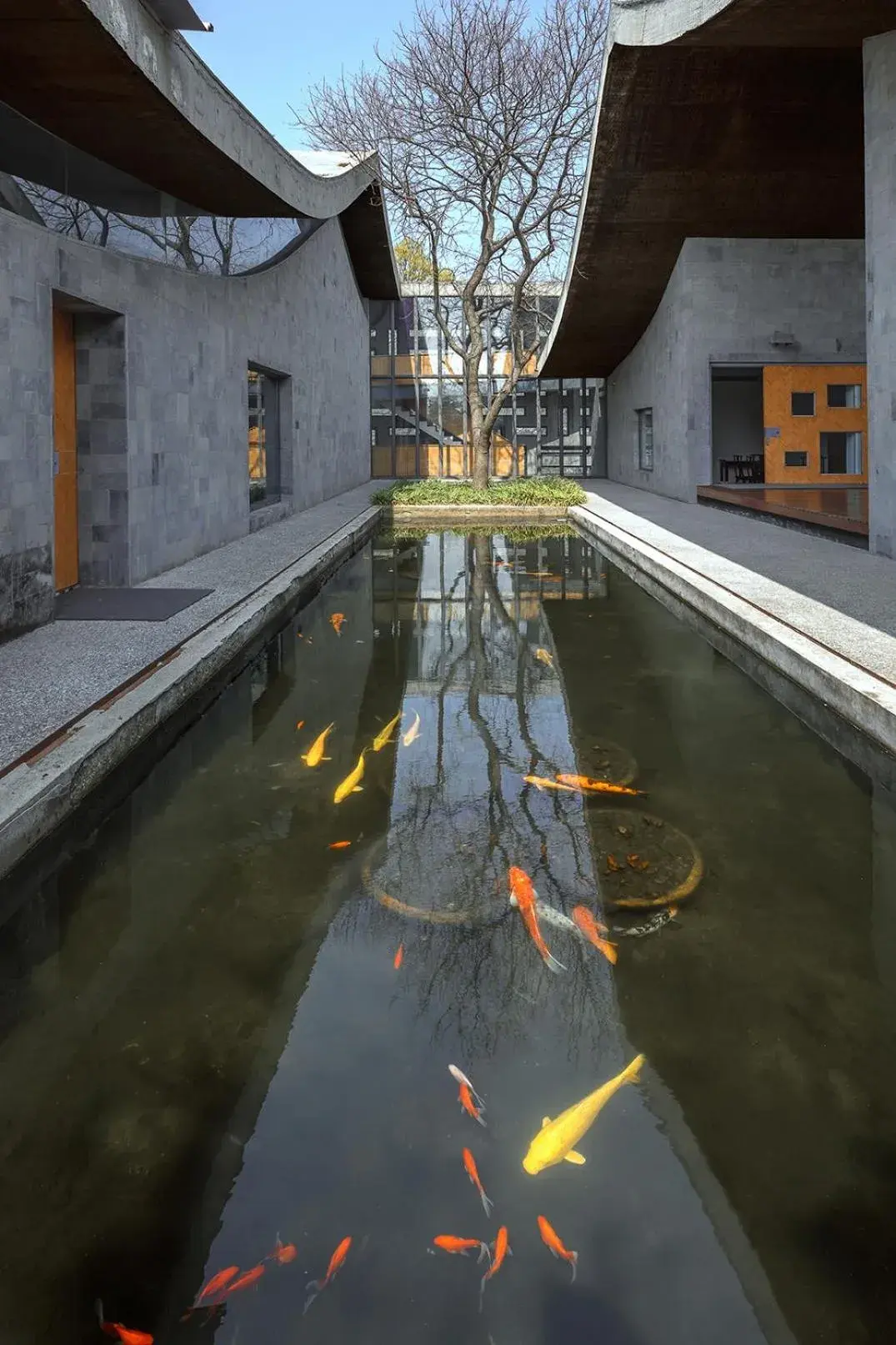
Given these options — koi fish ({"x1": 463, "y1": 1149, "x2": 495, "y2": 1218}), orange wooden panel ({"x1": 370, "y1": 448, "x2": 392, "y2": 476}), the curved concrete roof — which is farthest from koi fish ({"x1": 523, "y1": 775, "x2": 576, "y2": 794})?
orange wooden panel ({"x1": 370, "y1": 448, "x2": 392, "y2": 476})

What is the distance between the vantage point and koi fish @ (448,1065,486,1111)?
2620mm

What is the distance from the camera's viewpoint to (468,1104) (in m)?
2.62

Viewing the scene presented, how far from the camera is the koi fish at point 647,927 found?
3477 millimetres

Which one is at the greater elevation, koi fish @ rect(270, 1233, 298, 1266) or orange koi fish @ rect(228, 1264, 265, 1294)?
koi fish @ rect(270, 1233, 298, 1266)

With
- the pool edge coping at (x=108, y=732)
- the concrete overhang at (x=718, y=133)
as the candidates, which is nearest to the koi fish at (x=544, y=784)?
the pool edge coping at (x=108, y=732)

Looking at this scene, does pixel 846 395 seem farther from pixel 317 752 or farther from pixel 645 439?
pixel 317 752

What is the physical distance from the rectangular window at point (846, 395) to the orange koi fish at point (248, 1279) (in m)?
20.9

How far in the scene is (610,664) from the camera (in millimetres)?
7562

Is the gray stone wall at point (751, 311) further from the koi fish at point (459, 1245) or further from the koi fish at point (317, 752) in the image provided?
the koi fish at point (459, 1245)

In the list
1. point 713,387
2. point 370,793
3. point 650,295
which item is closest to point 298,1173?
point 370,793

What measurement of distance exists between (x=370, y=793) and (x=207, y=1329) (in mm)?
3026

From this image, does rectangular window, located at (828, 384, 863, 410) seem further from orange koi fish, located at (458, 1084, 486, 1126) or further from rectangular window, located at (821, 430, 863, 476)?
orange koi fish, located at (458, 1084, 486, 1126)

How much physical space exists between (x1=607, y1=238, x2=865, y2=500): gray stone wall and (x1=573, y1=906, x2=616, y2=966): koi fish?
58.3ft

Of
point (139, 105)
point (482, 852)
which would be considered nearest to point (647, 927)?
point (482, 852)
